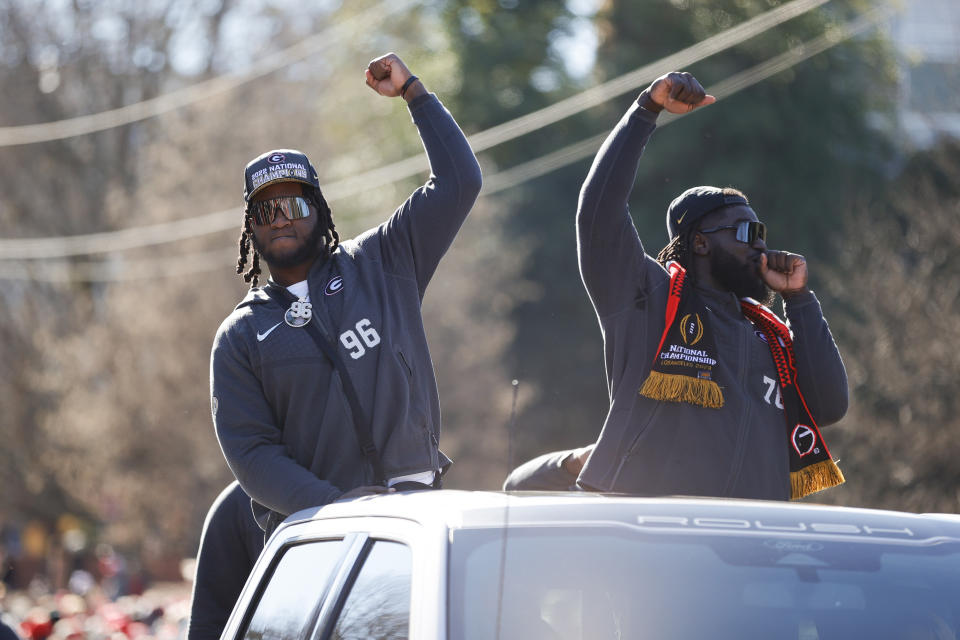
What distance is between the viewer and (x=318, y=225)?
5250 millimetres

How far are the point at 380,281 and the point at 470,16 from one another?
97.8 ft

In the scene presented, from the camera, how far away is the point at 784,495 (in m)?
5.05

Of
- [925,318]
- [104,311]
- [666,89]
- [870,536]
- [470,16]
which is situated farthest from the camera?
[470,16]

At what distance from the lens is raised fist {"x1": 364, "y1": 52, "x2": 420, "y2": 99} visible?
5195 millimetres

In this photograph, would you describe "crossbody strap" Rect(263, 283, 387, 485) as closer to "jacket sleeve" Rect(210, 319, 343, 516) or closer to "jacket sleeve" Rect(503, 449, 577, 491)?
"jacket sleeve" Rect(210, 319, 343, 516)

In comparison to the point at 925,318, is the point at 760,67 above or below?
above

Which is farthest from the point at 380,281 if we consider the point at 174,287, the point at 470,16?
A: the point at 470,16

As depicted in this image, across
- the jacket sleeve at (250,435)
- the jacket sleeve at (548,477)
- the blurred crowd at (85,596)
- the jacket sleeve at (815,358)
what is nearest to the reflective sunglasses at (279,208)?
the jacket sleeve at (250,435)

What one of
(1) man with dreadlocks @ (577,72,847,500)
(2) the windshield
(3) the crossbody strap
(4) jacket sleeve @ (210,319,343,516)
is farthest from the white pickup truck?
(1) man with dreadlocks @ (577,72,847,500)

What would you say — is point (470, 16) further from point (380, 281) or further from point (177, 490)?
point (380, 281)

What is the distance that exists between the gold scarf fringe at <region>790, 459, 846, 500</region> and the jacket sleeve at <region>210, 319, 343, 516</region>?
1.59 metres

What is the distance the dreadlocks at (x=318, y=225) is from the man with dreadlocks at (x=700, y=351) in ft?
2.90

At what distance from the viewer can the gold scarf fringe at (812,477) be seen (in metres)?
5.17

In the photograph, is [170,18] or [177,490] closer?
[177,490]
